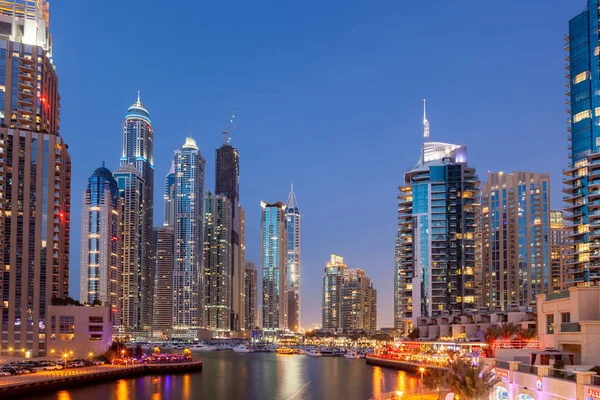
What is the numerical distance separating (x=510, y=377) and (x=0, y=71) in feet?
389

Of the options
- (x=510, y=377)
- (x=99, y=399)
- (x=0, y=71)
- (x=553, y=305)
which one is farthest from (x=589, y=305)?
(x=0, y=71)

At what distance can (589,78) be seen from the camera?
116 metres

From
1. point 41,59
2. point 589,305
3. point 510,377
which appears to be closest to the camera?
point 510,377

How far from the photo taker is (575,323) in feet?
145

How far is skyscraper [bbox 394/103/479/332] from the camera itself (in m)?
157

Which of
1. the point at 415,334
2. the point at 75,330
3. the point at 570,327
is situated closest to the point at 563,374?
the point at 570,327

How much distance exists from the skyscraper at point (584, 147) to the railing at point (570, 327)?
7007cm

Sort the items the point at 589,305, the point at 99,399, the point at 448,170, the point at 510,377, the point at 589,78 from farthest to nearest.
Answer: the point at 448,170 < the point at 589,78 < the point at 99,399 < the point at 589,305 < the point at 510,377

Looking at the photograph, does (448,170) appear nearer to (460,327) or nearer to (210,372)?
(460,327)

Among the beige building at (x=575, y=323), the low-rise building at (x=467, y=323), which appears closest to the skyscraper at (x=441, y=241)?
the low-rise building at (x=467, y=323)

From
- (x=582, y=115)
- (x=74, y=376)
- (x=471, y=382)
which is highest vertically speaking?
(x=582, y=115)

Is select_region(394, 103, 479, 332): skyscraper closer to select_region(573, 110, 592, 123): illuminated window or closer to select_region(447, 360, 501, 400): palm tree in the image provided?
select_region(573, 110, 592, 123): illuminated window

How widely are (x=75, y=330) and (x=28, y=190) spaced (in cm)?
2755

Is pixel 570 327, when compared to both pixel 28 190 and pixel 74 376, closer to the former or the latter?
pixel 74 376
